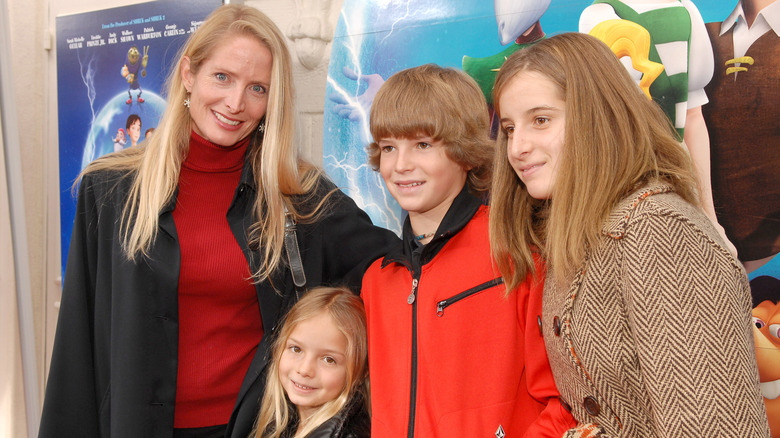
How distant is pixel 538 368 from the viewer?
63.4 inches

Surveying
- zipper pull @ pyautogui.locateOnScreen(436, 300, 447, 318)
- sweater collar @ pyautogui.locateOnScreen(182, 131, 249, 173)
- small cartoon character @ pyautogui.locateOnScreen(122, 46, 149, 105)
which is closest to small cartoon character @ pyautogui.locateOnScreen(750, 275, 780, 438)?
zipper pull @ pyautogui.locateOnScreen(436, 300, 447, 318)

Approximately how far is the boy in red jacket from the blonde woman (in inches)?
13.9

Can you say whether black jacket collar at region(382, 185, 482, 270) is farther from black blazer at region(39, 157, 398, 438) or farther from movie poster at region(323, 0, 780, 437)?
movie poster at region(323, 0, 780, 437)

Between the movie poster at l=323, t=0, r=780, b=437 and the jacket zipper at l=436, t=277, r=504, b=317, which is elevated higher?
the movie poster at l=323, t=0, r=780, b=437

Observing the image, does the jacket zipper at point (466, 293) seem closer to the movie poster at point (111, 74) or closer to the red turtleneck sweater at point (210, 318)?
the red turtleneck sweater at point (210, 318)

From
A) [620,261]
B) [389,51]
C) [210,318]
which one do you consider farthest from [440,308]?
[389,51]

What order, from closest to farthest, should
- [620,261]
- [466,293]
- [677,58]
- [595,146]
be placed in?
[620,261] → [595,146] → [466,293] → [677,58]

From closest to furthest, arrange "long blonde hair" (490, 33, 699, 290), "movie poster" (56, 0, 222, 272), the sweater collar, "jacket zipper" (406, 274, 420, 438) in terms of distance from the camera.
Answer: "long blonde hair" (490, 33, 699, 290), "jacket zipper" (406, 274, 420, 438), the sweater collar, "movie poster" (56, 0, 222, 272)

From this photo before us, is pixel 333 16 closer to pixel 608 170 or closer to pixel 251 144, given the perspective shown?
pixel 251 144

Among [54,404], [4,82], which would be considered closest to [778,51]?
[54,404]

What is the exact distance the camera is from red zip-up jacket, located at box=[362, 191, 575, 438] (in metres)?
1.64

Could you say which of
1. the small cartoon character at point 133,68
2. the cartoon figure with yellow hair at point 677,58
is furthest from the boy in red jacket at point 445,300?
the small cartoon character at point 133,68

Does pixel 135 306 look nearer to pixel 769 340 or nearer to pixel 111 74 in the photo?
pixel 111 74

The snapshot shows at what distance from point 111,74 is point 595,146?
2857 millimetres
